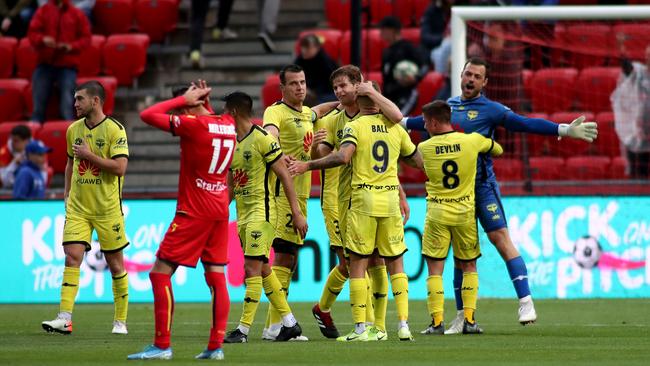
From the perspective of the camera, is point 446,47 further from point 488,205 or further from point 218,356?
point 218,356

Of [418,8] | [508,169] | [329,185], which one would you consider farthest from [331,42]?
[329,185]

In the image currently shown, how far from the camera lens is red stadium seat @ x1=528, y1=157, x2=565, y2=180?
1877 cm

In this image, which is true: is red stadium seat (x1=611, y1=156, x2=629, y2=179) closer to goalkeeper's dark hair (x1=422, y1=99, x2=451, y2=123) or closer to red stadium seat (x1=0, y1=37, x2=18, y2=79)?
goalkeeper's dark hair (x1=422, y1=99, x2=451, y2=123)

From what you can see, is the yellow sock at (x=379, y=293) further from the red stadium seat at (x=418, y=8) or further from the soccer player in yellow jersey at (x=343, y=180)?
the red stadium seat at (x=418, y=8)

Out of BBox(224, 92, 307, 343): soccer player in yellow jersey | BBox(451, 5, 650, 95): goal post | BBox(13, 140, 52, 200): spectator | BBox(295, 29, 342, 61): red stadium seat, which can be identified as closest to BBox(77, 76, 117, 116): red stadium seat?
BBox(295, 29, 342, 61): red stadium seat

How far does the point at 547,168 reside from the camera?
19.0 meters

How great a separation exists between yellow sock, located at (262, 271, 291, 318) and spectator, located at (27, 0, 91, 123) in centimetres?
1032

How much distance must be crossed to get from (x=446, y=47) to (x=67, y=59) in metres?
6.06

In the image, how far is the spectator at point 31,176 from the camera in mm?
18469

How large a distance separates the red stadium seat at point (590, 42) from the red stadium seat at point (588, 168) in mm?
1458

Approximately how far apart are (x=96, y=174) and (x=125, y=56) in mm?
9685

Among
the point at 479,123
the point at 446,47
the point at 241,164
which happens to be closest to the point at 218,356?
the point at 241,164

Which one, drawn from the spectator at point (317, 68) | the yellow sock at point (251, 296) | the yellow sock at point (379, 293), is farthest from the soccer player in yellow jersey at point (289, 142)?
the spectator at point (317, 68)

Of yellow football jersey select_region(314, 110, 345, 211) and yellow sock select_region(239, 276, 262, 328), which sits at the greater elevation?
yellow football jersey select_region(314, 110, 345, 211)
